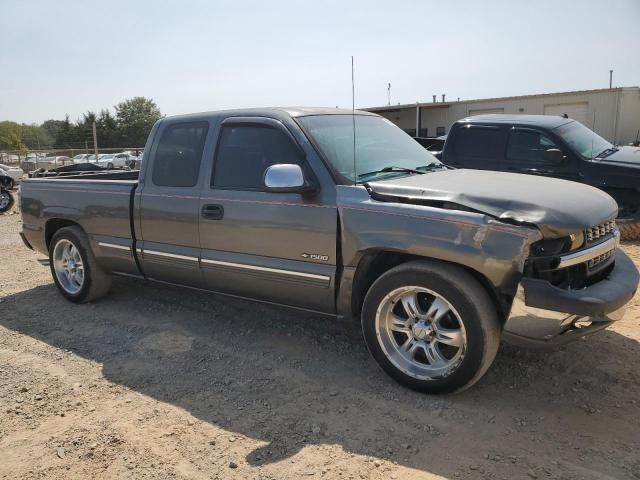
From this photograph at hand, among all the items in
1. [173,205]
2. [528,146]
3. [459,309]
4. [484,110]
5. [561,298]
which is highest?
[484,110]

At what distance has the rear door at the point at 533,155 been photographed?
294 inches

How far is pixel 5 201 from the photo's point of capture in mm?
14305

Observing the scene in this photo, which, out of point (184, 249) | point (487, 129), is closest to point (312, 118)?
point (184, 249)

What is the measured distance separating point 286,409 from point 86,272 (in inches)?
119

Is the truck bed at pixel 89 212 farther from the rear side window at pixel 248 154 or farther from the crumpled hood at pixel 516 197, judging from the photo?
the crumpled hood at pixel 516 197

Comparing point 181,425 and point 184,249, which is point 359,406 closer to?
point 181,425

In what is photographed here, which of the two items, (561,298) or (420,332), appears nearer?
(561,298)

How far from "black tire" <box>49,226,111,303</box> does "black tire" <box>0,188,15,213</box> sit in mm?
10292

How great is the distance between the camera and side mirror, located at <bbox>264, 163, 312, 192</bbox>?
11.8 ft

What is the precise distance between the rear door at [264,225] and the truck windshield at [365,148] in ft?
0.53

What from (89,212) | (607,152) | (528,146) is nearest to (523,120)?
(528,146)

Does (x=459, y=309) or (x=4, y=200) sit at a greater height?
(x=459, y=309)

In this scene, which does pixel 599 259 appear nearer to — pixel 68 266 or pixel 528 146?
pixel 528 146

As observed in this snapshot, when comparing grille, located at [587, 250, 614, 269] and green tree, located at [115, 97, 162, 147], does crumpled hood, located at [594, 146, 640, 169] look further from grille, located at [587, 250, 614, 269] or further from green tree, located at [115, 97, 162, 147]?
green tree, located at [115, 97, 162, 147]
